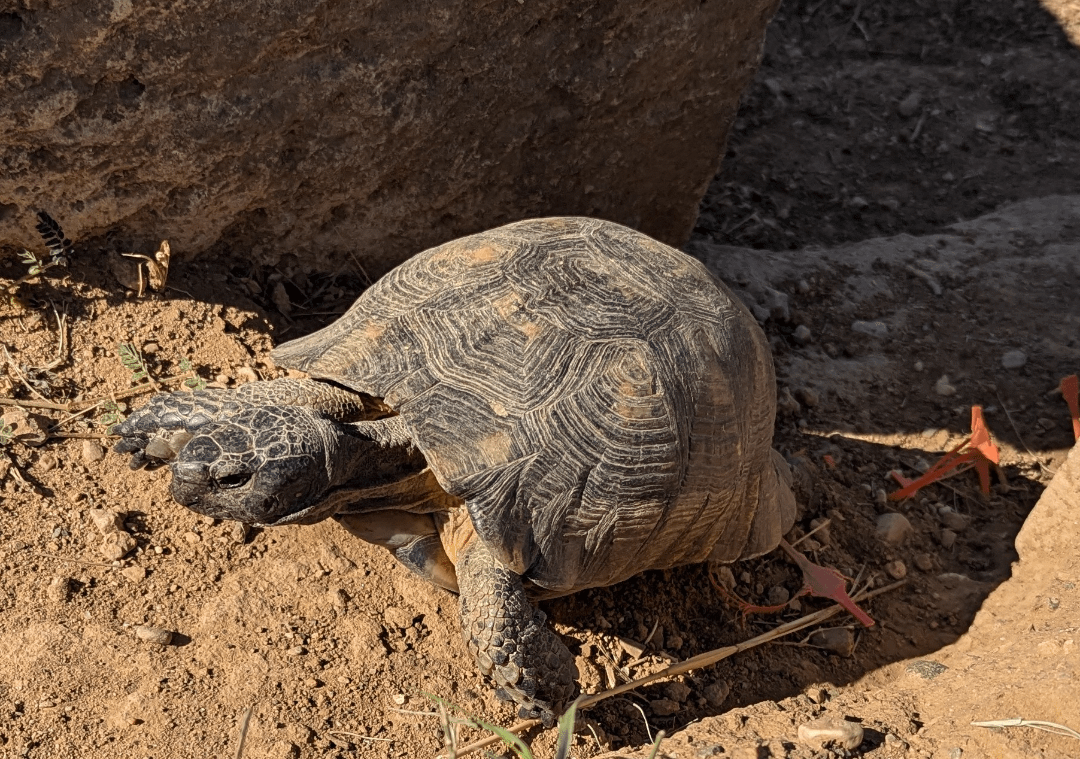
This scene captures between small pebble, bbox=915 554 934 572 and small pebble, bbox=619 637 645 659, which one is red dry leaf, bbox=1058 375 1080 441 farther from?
small pebble, bbox=619 637 645 659

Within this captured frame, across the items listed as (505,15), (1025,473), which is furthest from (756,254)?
(505,15)

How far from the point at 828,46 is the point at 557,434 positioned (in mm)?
6753

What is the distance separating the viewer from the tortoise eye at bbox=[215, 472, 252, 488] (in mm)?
2973

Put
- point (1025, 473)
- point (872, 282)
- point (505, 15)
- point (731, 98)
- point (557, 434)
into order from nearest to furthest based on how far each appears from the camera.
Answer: point (557, 434), point (505, 15), point (1025, 473), point (731, 98), point (872, 282)

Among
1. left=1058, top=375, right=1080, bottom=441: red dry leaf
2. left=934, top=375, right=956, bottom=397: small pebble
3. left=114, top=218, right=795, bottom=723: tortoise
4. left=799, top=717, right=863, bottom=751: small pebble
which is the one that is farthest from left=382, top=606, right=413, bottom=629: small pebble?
left=1058, top=375, right=1080, bottom=441: red dry leaf

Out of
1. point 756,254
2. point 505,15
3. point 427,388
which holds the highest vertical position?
point 505,15

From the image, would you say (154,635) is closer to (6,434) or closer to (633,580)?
(6,434)

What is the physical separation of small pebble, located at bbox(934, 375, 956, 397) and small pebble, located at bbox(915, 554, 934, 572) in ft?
4.02

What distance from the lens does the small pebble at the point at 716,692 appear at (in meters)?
3.60

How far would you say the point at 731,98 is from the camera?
5227mm

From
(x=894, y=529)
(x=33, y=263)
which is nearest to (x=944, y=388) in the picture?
(x=894, y=529)

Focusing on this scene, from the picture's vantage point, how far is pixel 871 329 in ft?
18.3

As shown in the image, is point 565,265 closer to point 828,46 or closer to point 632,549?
point 632,549

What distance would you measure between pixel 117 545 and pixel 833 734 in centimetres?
252
